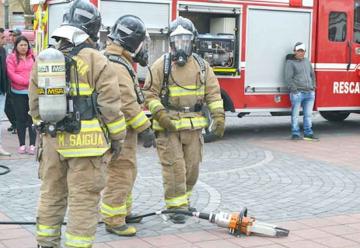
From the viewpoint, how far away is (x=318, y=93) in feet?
39.4

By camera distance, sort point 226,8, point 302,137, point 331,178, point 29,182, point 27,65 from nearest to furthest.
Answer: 1. point 29,182
2. point 331,178
3. point 27,65
4. point 226,8
5. point 302,137

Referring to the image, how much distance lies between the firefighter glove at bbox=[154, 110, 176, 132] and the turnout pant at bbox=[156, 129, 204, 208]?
10cm

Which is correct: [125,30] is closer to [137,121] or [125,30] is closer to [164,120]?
[137,121]

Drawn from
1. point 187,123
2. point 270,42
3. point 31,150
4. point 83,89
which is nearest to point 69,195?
point 83,89

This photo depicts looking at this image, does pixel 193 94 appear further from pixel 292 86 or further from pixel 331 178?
pixel 292 86

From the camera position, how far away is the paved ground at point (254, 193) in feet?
17.5

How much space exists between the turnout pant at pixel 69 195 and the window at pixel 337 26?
858cm

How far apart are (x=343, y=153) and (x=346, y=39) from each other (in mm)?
3069

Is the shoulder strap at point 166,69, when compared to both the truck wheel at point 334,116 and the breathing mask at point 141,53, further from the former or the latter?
the truck wheel at point 334,116

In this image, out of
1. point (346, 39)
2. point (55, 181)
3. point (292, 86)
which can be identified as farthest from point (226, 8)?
point (55, 181)

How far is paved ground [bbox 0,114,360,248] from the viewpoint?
5.34 m

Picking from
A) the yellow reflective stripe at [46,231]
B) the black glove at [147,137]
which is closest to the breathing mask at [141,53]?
the black glove at [147,137]

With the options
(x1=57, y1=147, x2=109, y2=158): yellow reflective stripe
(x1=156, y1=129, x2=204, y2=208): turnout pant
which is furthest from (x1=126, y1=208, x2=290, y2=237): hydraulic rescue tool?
(x1=57, y1=147, x2=109, y2=158): yellow reflective stripe

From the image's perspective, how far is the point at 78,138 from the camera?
425cm
